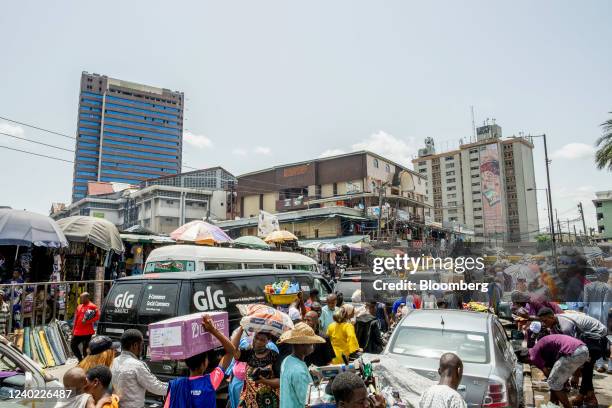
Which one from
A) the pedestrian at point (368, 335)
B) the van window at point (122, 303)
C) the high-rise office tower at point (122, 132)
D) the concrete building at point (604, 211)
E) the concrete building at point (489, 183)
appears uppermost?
the high-rise office tower at point (122, 132)

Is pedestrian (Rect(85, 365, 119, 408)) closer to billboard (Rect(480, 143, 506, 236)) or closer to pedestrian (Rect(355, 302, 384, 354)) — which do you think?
pedestrian (Rect(355, 302, 384, 354))

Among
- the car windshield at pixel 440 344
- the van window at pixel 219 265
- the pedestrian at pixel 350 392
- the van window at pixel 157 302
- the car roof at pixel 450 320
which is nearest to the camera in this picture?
the pedestrian at pixel 350 392

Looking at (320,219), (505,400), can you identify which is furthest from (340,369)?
(320,219)

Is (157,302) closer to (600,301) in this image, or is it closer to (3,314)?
(3,314)

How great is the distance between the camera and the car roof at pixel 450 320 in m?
5.58

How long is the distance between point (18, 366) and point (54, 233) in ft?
26.1

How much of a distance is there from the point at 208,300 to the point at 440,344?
3670 millimetres

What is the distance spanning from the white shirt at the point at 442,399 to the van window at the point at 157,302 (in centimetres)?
409

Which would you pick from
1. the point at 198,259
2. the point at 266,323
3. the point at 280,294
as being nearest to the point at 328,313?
the point at 280,294

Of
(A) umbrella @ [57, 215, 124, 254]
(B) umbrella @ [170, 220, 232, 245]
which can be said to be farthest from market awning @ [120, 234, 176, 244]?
(A) umbrella @ [57, 215, 124, 254]

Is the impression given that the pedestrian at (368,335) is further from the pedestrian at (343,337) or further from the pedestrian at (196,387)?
the pedestrian at (196,387)

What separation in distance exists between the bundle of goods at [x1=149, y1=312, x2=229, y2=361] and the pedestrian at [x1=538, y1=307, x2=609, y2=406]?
528 cm

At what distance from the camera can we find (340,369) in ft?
11.3

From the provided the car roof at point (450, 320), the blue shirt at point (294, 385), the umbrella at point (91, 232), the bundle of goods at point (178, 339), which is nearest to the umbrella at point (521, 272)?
the car roof at point (450, 320)
